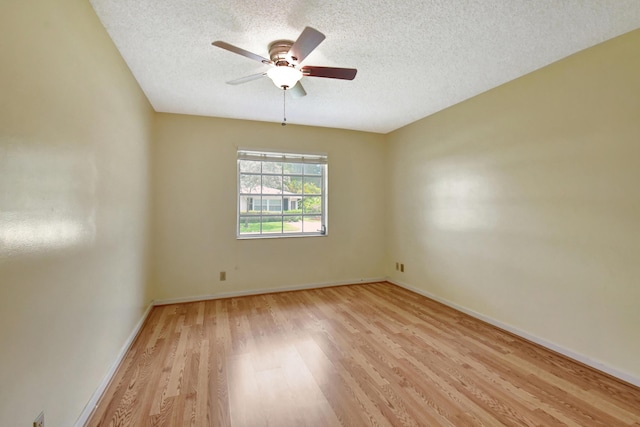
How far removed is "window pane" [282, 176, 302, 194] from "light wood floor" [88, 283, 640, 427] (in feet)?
5.94

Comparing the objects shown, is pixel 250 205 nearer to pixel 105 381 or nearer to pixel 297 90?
pixel 297 90

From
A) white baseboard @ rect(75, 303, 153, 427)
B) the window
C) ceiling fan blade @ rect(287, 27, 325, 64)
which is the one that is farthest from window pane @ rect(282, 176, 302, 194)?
white baseboard @ rect(75, 303, 153, 427)

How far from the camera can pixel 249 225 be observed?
156 inches

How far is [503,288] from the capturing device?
9.21 feet

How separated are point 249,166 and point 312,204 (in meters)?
1.08

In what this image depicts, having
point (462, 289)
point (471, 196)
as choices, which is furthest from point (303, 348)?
point (471, 196)

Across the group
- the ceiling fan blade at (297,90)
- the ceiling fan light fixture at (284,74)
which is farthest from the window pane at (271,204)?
the ceiling fan light fixture at (284,74)

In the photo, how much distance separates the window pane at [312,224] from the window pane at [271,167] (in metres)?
0.82

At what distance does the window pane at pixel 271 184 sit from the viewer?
4.00m

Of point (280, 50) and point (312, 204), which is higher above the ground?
point (280, 50)

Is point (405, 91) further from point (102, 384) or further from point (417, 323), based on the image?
point (102, 384)

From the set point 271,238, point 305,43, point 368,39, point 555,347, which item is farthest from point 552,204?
point 271,238

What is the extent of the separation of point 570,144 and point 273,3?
98.5 inches

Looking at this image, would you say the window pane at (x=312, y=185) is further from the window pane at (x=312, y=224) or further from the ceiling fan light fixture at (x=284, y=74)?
the ceiling fan light fixture at (x=284, y=74)
